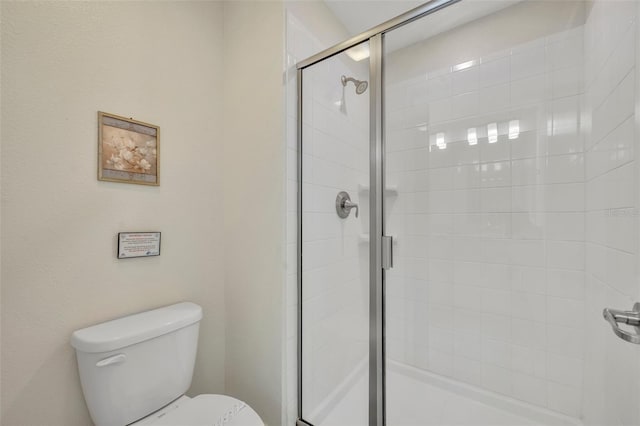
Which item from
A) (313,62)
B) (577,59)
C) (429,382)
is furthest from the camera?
(429,382)

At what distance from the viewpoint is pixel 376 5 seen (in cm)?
153

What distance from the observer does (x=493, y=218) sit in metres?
1.34

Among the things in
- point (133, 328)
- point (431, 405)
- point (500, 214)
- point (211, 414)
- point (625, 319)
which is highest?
point (500, 214)

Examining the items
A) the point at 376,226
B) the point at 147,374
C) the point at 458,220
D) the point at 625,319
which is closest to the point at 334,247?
the point at 376,226

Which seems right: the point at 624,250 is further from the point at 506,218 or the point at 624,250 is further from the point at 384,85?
the point at 384,85

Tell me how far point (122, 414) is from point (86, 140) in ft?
3.06

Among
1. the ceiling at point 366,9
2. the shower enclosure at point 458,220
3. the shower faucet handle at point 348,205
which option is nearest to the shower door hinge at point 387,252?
the shower enclosure at point 458,220

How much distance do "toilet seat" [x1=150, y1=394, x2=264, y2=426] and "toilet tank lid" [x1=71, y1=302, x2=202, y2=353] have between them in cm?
28

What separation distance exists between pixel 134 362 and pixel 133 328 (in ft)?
0.36

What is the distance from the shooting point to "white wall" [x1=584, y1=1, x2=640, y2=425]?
2.45ft

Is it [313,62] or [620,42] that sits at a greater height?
[313,62]

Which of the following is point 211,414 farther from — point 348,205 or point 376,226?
point 348,205

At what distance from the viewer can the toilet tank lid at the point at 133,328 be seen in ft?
2.83

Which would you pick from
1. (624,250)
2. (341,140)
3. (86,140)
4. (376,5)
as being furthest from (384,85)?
(86,140)
